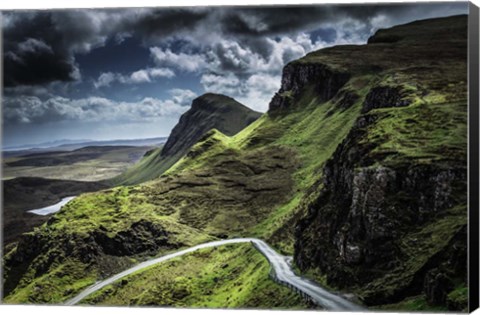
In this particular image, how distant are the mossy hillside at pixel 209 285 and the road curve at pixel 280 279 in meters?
1.16

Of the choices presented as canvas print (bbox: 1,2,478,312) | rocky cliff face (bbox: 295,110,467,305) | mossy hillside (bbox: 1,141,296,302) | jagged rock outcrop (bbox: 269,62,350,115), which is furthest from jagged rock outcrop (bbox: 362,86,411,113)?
jagged rock outcrop (bbox: 269,62,350,115)

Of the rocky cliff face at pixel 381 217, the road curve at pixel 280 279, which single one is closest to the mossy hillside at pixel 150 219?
the road curve at pixel 280 279

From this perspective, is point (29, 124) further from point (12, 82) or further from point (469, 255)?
point (469, 255)

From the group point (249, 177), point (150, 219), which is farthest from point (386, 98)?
point (150, 219)

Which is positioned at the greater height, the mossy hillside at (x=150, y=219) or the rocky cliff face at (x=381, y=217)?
the rocky cliff face at (x=381, y=217)

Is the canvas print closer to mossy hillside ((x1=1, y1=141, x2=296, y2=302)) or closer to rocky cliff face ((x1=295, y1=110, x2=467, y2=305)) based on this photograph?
rocky cliff face ((x1=295, y1=110, x2=467, y2=305))

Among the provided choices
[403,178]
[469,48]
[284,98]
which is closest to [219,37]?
[403,178]

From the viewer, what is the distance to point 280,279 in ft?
208

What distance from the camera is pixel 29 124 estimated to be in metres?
74.3

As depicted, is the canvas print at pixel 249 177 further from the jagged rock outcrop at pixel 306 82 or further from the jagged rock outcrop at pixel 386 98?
the jagged rock outcrop at pixel 306 82

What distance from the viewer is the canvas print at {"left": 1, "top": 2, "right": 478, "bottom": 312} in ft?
169

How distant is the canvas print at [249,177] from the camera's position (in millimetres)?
51438

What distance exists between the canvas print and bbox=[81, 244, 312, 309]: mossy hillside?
36 cm

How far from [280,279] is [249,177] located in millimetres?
83384
